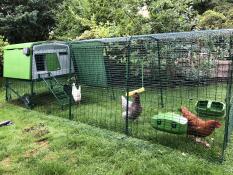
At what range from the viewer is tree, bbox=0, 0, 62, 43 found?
11336 mm

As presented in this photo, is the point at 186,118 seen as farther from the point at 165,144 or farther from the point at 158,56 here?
the point at 158,56

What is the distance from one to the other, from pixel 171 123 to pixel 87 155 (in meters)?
1.35

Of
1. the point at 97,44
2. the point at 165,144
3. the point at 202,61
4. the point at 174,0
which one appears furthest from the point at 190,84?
the point at 174,0

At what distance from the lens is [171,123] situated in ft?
16.3

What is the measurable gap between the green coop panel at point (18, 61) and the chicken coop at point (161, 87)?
0.94 metres

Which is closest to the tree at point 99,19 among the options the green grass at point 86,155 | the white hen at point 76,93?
the white hen at point 76,93

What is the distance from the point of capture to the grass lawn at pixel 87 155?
14.5ft

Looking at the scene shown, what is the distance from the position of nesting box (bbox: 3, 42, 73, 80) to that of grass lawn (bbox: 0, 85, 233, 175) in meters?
2.02

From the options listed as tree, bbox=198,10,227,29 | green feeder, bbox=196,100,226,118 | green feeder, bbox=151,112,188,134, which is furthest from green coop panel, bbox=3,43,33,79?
tree, bbox=198,10,227,29

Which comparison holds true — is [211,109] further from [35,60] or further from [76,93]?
[35,60]

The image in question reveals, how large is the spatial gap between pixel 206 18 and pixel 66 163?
965cm

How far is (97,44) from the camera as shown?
717 cm

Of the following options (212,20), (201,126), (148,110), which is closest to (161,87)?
(148,110)

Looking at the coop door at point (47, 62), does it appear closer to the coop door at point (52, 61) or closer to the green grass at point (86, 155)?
the coop door at point (52, 61)
